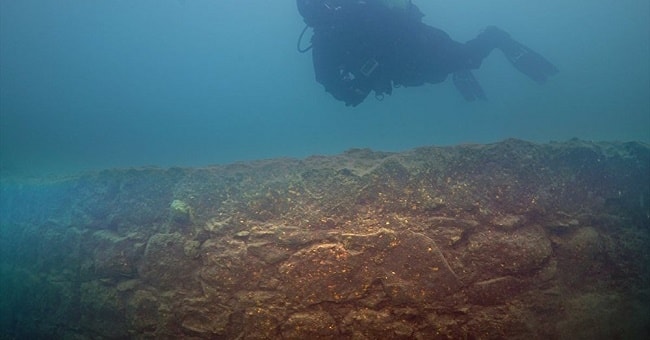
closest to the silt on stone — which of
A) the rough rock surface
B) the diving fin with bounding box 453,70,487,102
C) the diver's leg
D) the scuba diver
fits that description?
the rough rock surface

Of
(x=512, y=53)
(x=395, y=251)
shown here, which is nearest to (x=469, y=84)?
(x=512, y=53)

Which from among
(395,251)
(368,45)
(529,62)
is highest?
(529,62)

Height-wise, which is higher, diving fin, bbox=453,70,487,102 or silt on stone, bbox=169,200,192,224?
diving fin, bbox=453,70,487,102

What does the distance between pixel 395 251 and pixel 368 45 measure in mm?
3444

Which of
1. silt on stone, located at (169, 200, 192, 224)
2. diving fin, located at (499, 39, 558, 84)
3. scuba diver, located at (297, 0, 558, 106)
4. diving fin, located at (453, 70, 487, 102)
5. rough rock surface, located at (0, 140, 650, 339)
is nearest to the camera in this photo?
rough rock surface, located at (0, 140, 650, 339)

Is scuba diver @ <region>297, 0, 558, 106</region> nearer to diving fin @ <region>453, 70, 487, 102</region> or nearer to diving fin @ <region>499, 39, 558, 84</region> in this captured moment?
diving fin @ <region>453, 70, 487, 102</region>

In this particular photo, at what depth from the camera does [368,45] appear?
507 cm

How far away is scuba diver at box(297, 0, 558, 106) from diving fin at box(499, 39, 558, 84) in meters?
1.69

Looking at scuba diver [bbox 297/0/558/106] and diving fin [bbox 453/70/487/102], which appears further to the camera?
diving fin [bbox 453/70/487/102]

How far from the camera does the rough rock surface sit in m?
2.68

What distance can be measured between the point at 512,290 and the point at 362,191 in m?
1.41

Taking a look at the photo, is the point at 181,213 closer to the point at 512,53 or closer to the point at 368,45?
the point at 368,45

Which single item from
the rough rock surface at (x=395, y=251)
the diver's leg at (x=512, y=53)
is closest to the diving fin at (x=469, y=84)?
the diver's leg at (x=512, y=53)

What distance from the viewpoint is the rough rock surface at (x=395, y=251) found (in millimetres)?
2680
